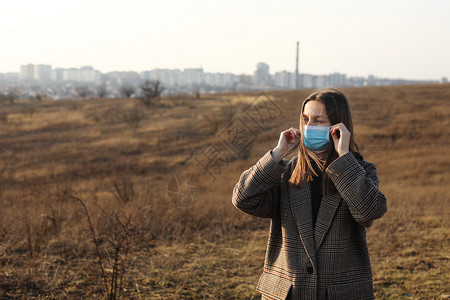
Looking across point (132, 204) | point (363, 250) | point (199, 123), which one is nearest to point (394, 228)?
point (132, 204)

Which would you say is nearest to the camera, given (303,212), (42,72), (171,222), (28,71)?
(303,212)

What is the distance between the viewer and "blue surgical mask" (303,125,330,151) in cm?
185

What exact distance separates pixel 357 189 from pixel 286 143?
368mm

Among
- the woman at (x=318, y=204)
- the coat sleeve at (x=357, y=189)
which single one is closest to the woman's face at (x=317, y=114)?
the woman at (x=318, y=204)

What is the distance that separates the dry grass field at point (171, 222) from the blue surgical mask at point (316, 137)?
120 centimetres

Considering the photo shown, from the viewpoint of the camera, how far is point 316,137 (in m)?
1.85

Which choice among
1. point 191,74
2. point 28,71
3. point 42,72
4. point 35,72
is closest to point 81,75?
point 42,72

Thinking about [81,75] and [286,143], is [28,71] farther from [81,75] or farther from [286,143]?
[286,143]

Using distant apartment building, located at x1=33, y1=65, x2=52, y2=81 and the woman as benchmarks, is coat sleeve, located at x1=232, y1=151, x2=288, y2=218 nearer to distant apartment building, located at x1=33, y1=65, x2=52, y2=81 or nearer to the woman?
the woman

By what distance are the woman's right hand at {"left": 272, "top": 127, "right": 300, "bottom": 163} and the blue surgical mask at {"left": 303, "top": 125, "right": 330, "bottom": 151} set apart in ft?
0.14

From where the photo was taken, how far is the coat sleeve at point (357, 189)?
1721 millimetres

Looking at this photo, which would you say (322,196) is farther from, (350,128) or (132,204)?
(132,204)

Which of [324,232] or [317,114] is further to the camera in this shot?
[317,114]

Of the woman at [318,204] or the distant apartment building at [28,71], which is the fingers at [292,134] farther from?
the distant apartment building at [28,71]
